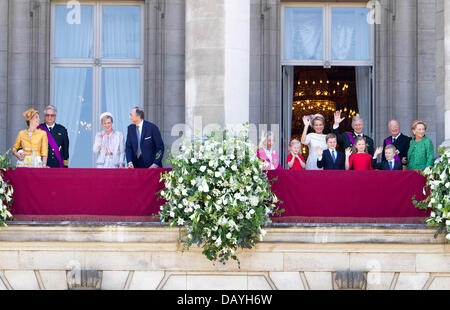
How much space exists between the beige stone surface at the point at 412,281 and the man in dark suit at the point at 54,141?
264 inches

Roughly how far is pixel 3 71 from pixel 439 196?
36.6 ft

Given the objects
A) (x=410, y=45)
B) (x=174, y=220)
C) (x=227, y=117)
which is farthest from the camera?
(x=410, y=45)

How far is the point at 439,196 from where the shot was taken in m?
15.0

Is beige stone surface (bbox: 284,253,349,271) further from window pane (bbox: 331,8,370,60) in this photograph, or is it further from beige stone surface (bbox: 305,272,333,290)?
window pane (bbox: 331,8,370,60)

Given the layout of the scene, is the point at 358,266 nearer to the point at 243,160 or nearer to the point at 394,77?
the point at 243,160

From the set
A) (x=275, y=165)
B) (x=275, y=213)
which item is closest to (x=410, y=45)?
(x=275, y=165)

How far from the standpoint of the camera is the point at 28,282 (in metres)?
15.4

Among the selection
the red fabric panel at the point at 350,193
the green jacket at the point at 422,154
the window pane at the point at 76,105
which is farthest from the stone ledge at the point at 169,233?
the window pane at the point at 76,105

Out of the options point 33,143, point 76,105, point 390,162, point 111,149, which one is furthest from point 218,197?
point 76,105

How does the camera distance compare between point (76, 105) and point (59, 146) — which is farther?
point (76, 105)

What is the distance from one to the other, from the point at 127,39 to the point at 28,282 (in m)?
8.43

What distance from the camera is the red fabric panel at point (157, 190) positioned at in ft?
51.2

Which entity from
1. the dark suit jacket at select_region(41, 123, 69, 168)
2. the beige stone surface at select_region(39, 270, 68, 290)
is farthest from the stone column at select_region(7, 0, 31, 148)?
the beige stone surface at select_region(39, 270, 68, 290)

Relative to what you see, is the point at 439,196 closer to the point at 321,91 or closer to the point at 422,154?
the point at 422,154
